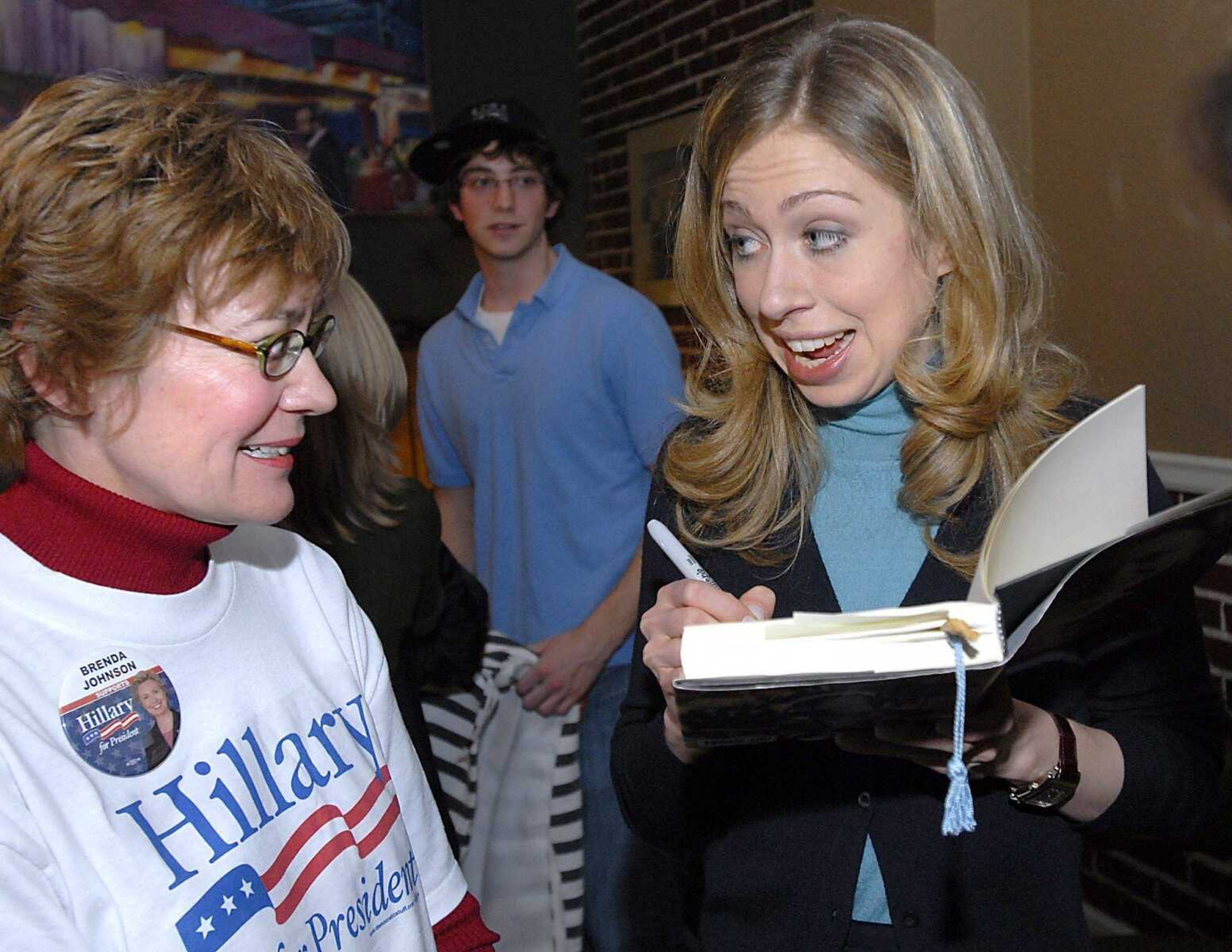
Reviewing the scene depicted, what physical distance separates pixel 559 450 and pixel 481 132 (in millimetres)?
Result: 985

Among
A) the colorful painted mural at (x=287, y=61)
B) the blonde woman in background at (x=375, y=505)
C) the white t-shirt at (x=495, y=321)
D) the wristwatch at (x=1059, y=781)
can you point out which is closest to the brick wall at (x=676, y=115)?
the colorful painted mural at (x=287, y=61)

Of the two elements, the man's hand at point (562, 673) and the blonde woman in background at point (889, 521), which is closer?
the blonde woman in background at point (889, 521)

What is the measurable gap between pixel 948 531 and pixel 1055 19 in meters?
2.51

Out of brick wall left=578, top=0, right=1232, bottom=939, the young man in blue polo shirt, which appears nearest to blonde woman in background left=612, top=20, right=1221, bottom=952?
the young man in blue polo shirt

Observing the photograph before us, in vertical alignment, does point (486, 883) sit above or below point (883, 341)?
below

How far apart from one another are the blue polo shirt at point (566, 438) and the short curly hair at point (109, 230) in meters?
1.62

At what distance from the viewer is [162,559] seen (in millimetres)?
1073

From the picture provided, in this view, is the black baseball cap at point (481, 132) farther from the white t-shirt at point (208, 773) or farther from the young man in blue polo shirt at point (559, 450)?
the white t-shirt at point (208, 773)

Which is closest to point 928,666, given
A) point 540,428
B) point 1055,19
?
point 540,428

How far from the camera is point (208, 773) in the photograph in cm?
103

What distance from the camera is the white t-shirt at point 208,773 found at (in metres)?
0.92

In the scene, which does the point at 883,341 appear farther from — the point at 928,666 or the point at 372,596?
the point at 372,596

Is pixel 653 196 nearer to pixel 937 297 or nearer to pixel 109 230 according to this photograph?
pixel 937 297

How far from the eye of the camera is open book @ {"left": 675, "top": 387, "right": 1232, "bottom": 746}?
2.81 ft
